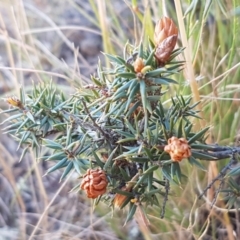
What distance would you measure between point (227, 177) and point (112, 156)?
15 cm

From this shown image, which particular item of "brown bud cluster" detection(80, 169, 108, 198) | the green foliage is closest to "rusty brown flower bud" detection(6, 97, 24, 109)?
the green foliage

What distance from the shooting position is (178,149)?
0.42m

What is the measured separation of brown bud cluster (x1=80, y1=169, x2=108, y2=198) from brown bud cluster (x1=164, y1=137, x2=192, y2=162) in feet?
0.27

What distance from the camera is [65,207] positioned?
41.9 inches

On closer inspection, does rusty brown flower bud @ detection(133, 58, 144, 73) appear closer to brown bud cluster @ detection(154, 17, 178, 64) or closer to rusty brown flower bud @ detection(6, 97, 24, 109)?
brown bud cluster @ detection(154, 17, 178, 64)

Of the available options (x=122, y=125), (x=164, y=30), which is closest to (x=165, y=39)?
(x=164, y=30)

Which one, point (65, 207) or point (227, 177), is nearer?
point (227, 177)

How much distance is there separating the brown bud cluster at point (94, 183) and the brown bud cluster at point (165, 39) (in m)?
0.14

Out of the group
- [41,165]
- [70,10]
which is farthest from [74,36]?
[41,165]

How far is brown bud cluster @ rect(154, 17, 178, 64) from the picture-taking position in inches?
17.0

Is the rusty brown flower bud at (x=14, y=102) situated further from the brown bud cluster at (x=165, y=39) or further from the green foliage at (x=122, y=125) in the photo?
the brown bud cluster at (x=165, y=39)

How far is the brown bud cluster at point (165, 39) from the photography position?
1.41ft

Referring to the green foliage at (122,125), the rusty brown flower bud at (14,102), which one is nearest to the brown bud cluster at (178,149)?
the green foliage at (122,125)

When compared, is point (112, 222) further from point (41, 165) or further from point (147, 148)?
point (147, 148)
